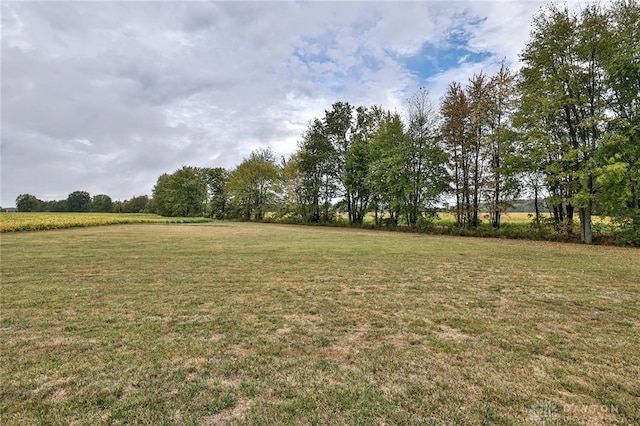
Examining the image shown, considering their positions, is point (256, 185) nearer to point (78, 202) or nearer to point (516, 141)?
point (516, 141)

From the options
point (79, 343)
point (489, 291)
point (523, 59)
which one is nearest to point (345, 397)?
point (79, 343)

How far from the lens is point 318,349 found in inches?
147

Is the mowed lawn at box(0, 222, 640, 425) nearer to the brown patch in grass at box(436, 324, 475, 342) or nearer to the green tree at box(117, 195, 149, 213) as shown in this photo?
the brown patch in grass at box(436, 324, 475, 342)

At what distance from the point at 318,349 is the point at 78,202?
339 ft

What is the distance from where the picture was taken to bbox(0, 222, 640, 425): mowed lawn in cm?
254

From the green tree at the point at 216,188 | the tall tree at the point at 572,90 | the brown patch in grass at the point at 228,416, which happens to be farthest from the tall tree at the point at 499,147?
the green tree at the point at 216,188

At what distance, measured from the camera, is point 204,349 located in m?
3.69

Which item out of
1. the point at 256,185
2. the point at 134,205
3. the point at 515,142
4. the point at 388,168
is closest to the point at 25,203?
the point at 134,205

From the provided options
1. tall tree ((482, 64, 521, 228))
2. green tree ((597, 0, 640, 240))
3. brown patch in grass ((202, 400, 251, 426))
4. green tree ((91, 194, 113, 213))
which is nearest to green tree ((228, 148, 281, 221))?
tall tree ((482, 64, 521, 228))

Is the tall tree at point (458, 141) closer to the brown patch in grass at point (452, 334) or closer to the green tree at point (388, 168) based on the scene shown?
the green tree at point (388, 168)

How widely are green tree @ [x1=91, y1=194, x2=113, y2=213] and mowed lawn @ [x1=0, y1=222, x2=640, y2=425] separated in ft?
316

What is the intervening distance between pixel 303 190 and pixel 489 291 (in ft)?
109

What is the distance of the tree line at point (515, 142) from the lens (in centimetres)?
1549

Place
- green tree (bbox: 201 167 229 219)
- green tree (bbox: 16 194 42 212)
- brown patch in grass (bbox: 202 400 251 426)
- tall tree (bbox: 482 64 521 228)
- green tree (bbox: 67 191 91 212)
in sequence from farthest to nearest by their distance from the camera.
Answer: green tree (bbox: 67 191 91 212) < green tree (bbox: 16 194 42 212) < green tree (bbox: 201 167 229 219) < tall tree (bbox: 482 64 521 228) < brown patch in grass (bbox: 202 400 251 426)
